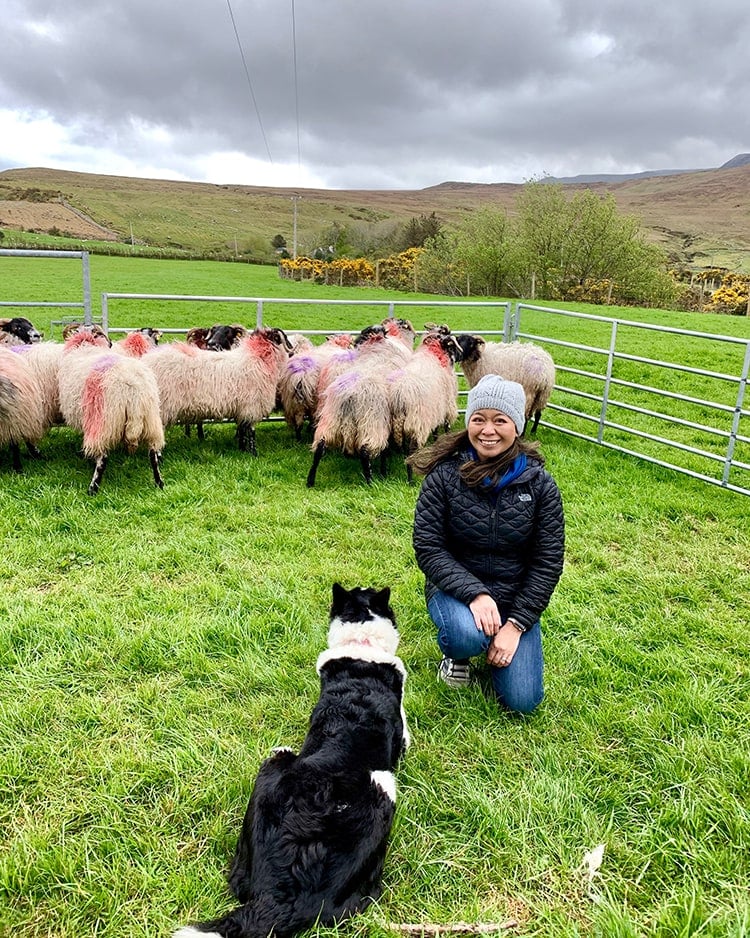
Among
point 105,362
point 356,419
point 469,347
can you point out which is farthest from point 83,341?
point 469,347

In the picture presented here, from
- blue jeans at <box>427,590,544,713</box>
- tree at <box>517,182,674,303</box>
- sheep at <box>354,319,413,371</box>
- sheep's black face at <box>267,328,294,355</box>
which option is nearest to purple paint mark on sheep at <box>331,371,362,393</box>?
sheep at <box>354,319,413,371</box>

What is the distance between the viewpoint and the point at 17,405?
564cm

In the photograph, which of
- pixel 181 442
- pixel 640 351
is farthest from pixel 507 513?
pixel 640 351

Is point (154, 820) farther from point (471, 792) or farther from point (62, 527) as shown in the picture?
point (62, 527)

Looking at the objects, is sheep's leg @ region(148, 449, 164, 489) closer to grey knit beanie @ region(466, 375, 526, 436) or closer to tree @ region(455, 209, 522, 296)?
grey knit beanie @ region(466, 375, 526, 436)

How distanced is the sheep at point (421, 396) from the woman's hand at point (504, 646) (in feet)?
11.4

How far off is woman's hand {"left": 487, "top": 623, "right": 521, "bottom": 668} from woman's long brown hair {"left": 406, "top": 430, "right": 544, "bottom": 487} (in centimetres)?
77

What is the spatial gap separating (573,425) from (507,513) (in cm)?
619

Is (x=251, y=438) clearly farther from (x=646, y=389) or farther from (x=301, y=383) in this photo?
(x=646, y=389)

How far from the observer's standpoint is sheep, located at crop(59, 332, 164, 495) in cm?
546

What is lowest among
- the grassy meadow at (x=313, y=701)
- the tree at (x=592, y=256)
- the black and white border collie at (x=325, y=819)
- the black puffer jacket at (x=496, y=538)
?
the grassy meadow at (x=313, y=701)

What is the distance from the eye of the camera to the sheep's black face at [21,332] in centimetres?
670

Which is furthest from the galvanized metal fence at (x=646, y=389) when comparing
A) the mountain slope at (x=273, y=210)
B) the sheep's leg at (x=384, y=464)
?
the mountain slope at (x=273, y=210)

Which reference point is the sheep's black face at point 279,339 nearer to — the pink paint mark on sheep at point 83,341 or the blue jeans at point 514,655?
the pink paint mark on sheep at point 83,341
